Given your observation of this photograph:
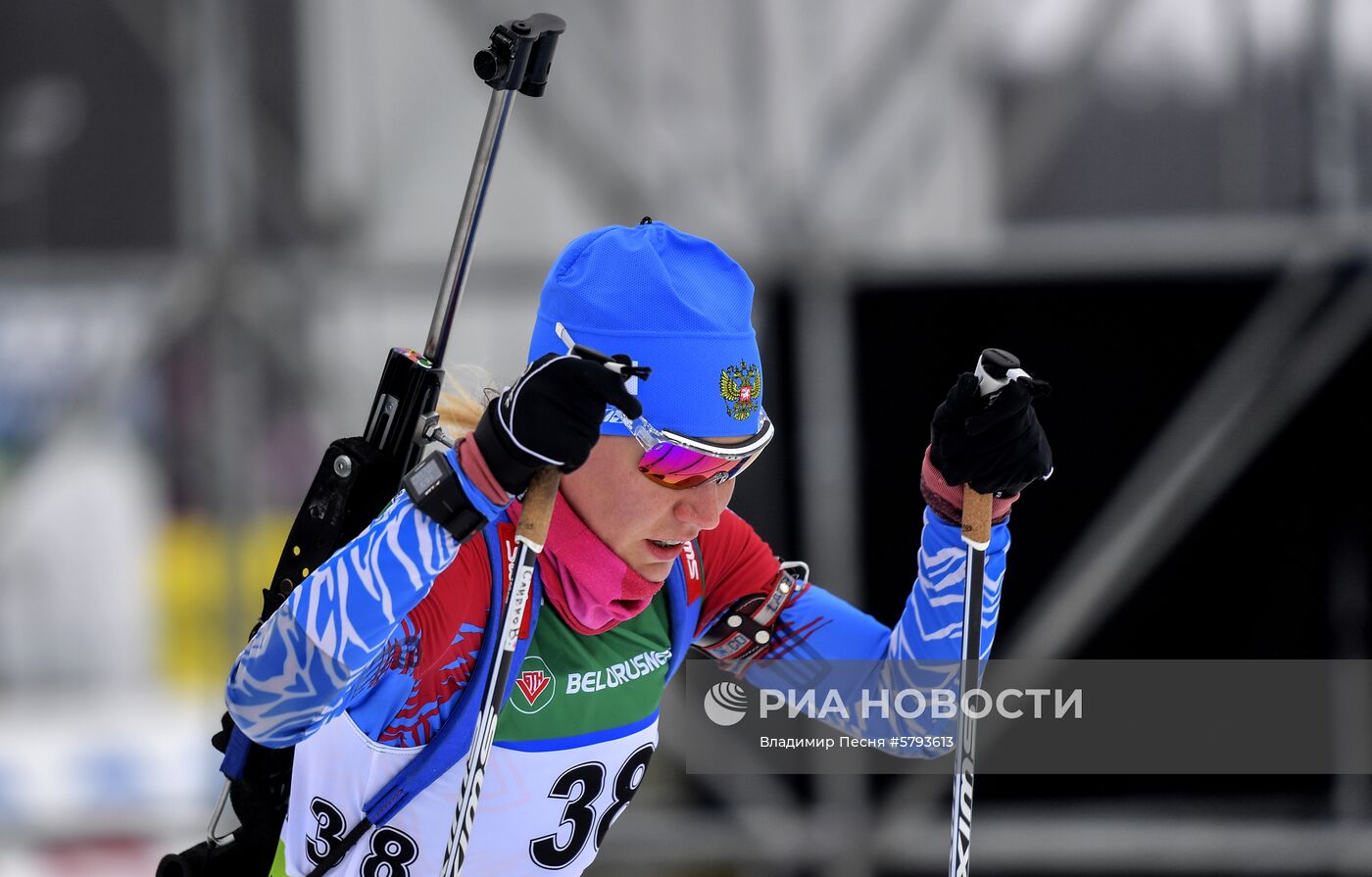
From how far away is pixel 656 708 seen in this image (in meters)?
1.93

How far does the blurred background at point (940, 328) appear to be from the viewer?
133 inches

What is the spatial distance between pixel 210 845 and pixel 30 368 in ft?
10.3

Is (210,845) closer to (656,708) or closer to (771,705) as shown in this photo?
(656,708)

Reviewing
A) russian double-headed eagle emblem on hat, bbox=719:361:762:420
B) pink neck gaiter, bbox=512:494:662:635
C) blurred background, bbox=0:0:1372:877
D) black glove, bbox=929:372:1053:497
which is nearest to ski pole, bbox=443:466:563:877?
pink neck gaiter, bbox=512:494:662:635

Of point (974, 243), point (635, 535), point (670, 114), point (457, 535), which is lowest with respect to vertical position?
point (457, 535)

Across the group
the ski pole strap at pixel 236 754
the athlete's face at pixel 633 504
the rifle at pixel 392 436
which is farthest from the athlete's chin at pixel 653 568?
the ski pole strap at pixel 236 754

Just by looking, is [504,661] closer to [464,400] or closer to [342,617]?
[342,617]

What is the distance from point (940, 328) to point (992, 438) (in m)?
1.74

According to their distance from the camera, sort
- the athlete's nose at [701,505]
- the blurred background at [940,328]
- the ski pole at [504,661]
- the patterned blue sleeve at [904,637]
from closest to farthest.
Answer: the ski pole at [504,661]
the athlete's nose at [701,505]
the patterned blue sleeve at [904,637]
the blurred background at [940,328]

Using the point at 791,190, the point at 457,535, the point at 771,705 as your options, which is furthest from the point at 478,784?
the point at 791,190

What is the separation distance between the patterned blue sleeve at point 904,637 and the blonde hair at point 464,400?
493 millimetres

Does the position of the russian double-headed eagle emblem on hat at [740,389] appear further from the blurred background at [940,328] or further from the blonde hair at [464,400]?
the blurred background at [940,328]

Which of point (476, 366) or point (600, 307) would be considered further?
point (476, 366)

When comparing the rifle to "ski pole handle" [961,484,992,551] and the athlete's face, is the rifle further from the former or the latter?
"ski pole handle" [961,484,992,551]
